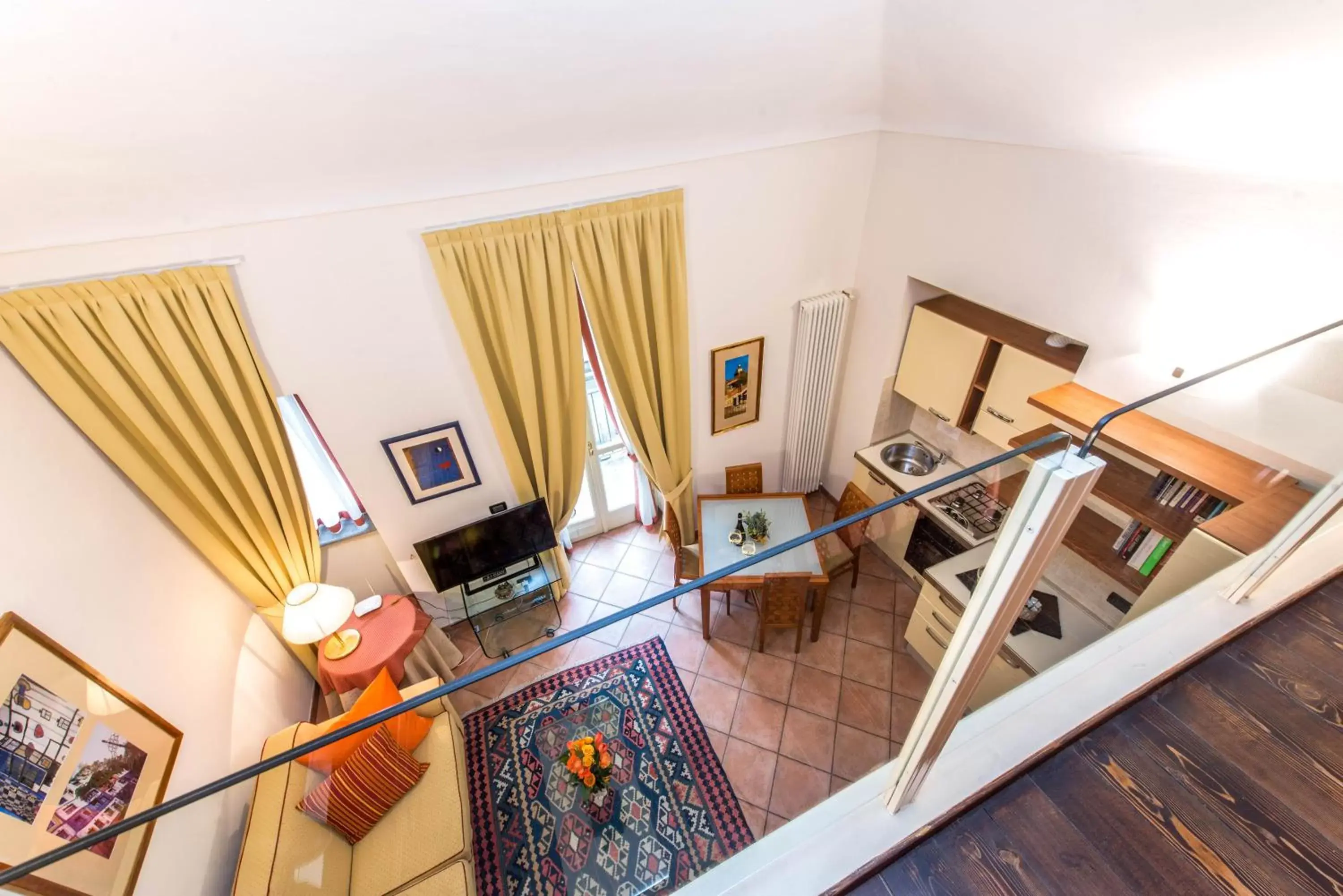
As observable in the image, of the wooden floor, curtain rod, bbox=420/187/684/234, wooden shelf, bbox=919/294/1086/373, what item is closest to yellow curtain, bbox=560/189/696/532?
curtain rod, bbox=420/187/684/234

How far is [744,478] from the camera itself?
177 inches

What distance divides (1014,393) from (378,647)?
3968mm

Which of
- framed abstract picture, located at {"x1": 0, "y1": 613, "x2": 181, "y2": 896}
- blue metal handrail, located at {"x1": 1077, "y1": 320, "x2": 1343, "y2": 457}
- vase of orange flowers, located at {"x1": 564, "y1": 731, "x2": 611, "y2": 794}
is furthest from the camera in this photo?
vase of orange flowers, located at {"x1": 564, "y1": 731, "x2": 611, "y2": 794}

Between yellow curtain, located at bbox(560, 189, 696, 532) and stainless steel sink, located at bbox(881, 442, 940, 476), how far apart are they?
1.51 m

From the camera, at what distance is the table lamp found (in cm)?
311

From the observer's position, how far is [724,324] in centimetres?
381

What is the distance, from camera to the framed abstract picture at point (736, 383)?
3.94 meters

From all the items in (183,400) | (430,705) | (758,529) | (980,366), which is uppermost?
(183,400)

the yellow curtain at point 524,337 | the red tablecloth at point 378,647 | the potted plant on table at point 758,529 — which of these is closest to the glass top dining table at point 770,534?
the potted plant on table at point 758,529

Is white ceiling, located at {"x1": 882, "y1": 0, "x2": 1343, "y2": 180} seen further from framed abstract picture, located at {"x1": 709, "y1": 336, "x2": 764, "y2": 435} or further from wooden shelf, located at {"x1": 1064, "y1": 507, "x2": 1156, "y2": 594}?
framed abstract picture, located at {"x1": 709, "y1": 336, "x2": 764, "y2": 435}

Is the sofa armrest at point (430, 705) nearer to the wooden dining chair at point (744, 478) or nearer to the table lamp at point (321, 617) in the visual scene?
the table lamp at point (321, 617)

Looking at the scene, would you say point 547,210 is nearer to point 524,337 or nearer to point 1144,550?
point 524,337

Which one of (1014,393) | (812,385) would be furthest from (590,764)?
(1014,393)

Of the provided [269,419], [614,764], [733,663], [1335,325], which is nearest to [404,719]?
[614,764]
